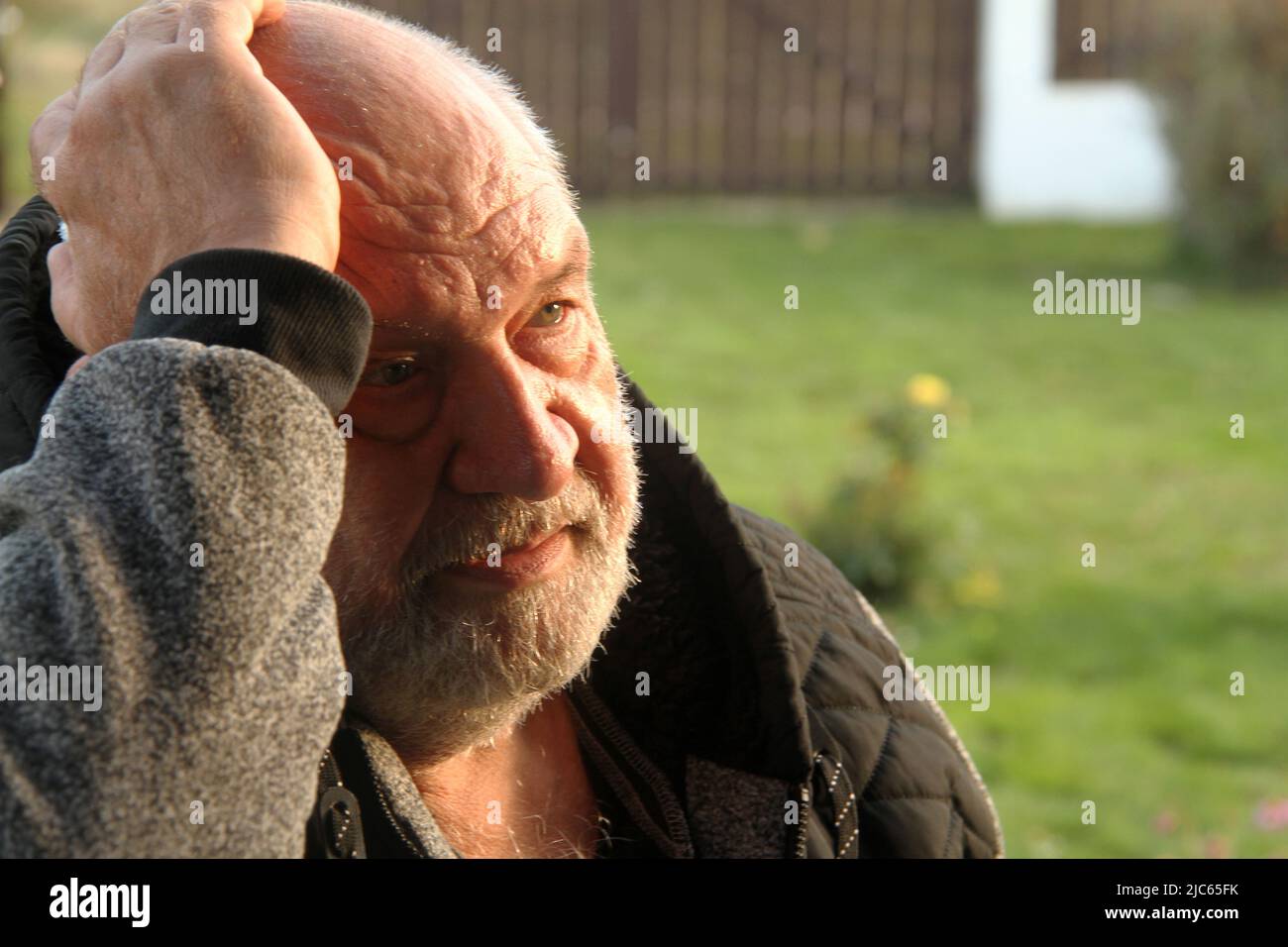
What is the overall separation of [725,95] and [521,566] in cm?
1261

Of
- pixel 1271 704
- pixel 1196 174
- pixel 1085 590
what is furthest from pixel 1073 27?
pixel 1271 704

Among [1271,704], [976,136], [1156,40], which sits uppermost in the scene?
[1156,40]

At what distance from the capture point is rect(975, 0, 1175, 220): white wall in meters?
12.5

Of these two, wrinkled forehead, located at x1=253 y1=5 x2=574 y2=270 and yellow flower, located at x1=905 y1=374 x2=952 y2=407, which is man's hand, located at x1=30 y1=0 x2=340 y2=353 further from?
yellow flower, located at x1=905 y1=374 x2=952 y2=407

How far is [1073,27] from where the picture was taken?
41.8 ft

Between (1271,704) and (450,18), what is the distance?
10.5 m

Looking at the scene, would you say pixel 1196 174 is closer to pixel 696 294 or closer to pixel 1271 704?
pixel 696 294

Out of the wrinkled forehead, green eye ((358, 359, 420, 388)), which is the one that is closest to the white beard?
green eye ((358, 359, 420, 388))

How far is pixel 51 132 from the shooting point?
150cm

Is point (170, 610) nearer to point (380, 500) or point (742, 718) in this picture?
point (380, 500)

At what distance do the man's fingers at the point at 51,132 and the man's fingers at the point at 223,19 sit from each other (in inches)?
6.0

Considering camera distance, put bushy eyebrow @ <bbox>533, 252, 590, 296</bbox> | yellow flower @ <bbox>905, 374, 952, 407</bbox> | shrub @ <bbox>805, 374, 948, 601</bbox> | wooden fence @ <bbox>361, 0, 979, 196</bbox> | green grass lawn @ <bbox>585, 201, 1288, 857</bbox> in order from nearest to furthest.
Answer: bushy eyebrow @ <bbox>533, 252, 590, 296</bbox>, green grass lawn @ <bbox>585, 201, 1288, 857</bbox>, shrub @ <bbox>805, 374, 948, 601</bbox>, yellow flower @ <bbox>905, 374, 952, 407</bbox>, wooden fence @ <bbox>361, 0, 979, 196</bbox>

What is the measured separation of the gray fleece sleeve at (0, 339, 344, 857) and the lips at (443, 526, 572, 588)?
0.39 metres

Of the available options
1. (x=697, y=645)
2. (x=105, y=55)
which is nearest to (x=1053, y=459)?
(x=697, y=645)
